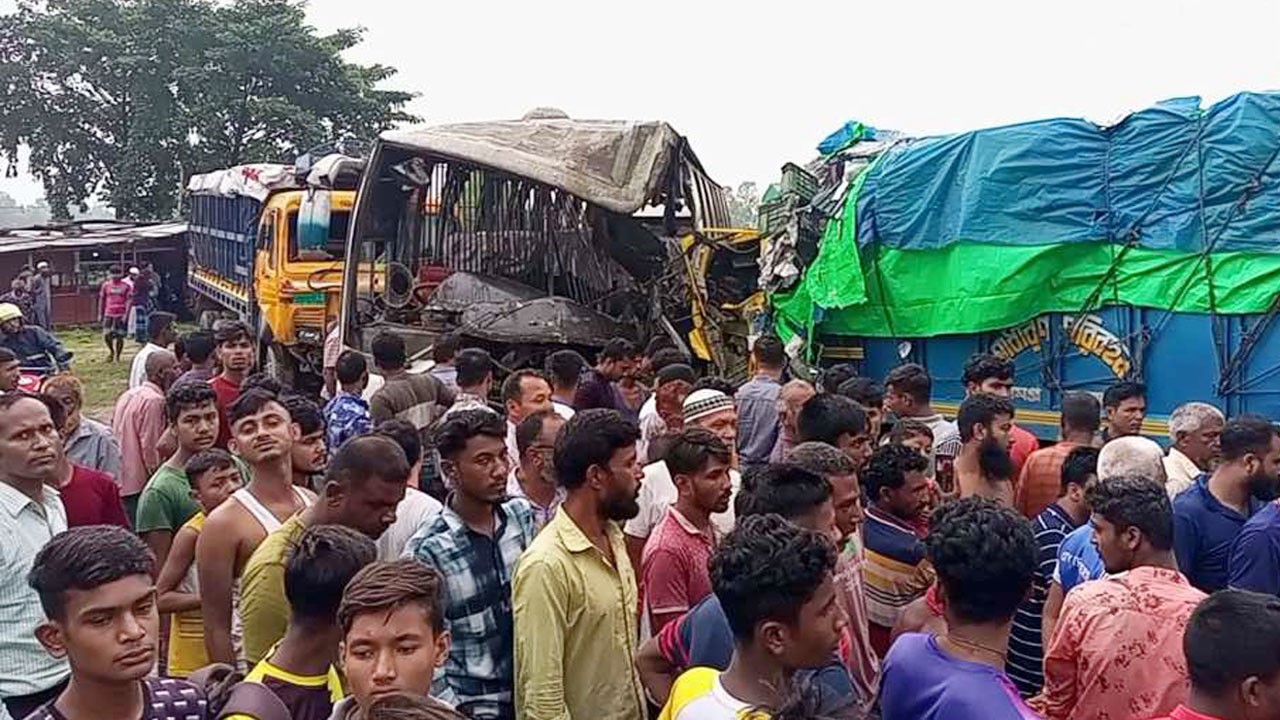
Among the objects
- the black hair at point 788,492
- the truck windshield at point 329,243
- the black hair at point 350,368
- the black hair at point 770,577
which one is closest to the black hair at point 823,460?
the black hair at point 788,492

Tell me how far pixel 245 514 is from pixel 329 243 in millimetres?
10522

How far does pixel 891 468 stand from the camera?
3988 millimetres

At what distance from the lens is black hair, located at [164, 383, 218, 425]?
488 centimetres

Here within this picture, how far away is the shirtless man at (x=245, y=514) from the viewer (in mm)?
3607

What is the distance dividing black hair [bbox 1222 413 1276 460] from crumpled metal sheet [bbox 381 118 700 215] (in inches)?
253

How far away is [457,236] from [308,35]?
21.1 meters

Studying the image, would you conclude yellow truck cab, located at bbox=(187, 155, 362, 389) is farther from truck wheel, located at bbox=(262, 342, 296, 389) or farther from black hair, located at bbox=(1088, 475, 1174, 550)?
black hair, located at bbox=(1088, 475, 1174, 550)

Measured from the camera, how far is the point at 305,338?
13594 millimetres

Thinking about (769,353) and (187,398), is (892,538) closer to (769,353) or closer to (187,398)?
(187,398)

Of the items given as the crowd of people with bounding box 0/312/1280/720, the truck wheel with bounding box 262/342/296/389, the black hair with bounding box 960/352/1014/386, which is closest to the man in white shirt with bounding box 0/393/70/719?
the crowd of people with bounding box 0/312/1280/720

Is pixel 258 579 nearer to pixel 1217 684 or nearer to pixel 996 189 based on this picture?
pixel 1217 684

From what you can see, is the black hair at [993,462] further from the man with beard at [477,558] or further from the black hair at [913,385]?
the man with beard at [477,558]

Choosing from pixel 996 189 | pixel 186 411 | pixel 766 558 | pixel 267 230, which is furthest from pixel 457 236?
pixel 766 558

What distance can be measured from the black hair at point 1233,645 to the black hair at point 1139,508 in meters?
0.74
